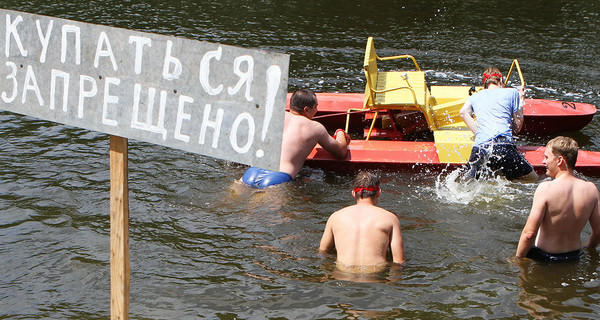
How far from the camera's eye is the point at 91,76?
369 cm

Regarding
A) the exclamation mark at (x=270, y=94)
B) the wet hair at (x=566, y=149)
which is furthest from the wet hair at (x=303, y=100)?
the exclamation mark at (x=270, y=94)

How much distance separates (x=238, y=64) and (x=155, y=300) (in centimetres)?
287

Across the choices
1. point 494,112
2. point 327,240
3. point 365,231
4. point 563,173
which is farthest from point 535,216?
point 494,112

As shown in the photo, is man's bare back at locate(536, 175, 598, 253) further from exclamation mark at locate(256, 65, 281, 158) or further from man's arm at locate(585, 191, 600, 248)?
exclamation mark at locate(256, 65, 281, 158)

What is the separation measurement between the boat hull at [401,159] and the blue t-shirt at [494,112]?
0.60 metres

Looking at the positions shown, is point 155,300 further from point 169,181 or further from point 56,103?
point 169,181

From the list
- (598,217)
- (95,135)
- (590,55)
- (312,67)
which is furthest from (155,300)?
(590,55)

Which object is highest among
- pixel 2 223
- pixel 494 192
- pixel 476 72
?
pixel 476 72

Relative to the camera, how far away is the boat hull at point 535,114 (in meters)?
9.61

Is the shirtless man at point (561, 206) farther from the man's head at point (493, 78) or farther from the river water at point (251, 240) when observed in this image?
the man's head at point (493, 78)

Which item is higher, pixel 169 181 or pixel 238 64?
pixel 238 64

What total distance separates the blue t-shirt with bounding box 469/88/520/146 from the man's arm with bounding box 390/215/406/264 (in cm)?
271

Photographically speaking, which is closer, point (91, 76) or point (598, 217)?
point (91, 76)

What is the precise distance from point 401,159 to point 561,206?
10.2 feet
